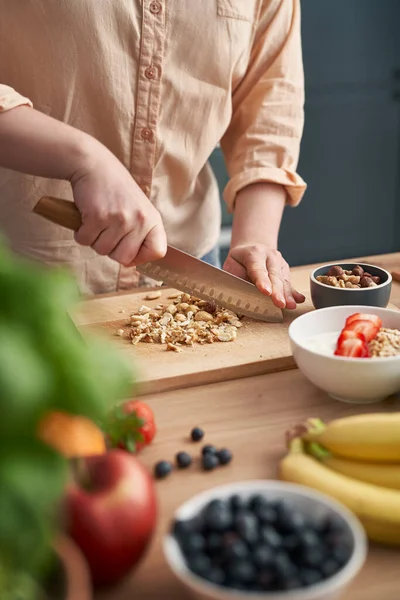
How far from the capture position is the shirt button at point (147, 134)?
4.75 feet

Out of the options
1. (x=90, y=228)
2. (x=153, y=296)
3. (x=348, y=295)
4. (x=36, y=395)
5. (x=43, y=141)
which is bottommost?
(x=153, y=296)

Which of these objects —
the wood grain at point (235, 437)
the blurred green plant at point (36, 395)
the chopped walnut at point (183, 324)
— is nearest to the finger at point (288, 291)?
the chopped walnut at point (183, 324)

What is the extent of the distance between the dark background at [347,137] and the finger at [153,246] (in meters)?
1.81

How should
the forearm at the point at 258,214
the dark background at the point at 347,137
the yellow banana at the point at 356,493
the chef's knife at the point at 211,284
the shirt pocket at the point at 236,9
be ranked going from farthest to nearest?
1. the dark background at the point at 347,137
2. the forearm at the point at 258,214
3. the shirt pocket at the point at 236,9
4. the chef's knife at the point at 211,284
5. the yellow banana at the point at 356,493

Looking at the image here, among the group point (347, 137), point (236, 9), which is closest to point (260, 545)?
point (236, 9)

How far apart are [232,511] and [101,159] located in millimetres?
715

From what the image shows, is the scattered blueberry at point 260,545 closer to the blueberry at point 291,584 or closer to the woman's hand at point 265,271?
the blueberry at point 291,584

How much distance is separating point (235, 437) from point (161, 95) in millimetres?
759

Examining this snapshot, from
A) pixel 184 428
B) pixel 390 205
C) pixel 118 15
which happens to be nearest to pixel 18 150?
pixel 118 15

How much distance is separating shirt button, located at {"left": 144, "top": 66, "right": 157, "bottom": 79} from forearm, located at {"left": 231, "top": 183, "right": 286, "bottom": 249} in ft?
1.07

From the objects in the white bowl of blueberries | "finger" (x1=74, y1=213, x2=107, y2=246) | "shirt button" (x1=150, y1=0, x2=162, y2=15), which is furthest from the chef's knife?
the white bowl of blueberries

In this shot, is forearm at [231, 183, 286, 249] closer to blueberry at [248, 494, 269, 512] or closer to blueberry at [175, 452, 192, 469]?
blueberry at [175, 452, 192, 469]

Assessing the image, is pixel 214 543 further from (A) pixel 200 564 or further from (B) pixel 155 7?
(B) pixel 155 7

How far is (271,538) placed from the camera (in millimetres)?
619
